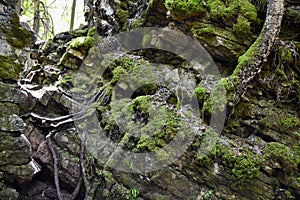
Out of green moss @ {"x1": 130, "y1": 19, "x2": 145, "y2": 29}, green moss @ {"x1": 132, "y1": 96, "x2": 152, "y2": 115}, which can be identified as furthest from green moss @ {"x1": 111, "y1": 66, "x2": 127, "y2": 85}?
green moss @ {"x1": 130, "y1": 19, "x2": 145, "y2": 29}

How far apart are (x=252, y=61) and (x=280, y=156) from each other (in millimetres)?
1635

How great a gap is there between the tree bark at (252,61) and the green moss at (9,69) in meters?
3.30

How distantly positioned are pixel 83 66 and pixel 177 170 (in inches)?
151

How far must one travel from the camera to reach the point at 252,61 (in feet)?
14.1

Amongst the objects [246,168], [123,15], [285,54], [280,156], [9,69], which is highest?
[123,15]

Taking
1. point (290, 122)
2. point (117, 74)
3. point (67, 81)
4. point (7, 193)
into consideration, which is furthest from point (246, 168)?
point (67, 81)

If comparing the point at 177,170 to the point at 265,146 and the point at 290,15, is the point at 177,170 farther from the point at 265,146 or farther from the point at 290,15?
the point at 290,15

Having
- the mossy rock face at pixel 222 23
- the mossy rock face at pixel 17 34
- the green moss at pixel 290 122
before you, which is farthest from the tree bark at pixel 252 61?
the mossy rock face at pixel 17 34

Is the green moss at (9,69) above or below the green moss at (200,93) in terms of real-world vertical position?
above

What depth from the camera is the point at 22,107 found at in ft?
16.4

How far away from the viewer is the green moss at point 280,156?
372cm

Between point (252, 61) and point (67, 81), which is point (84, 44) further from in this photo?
point (252, 61)

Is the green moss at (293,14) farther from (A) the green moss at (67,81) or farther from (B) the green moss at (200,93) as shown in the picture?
(A) the green moss at (67,81)

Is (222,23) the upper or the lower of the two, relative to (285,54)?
upper
